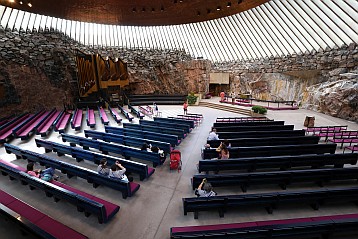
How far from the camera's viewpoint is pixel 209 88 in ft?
81.0

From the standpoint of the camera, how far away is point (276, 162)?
515 cm

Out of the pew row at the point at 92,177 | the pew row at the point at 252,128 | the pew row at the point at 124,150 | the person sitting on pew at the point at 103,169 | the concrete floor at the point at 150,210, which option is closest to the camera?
the concrete floor at the point at 150,210

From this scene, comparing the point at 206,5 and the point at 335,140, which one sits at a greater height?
the point at 206,5

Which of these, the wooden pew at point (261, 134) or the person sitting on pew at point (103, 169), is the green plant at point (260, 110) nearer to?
the wooden pew at point (261, 134)

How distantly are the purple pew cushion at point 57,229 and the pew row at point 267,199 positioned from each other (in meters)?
2.03

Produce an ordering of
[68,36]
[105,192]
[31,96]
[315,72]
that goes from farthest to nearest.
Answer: [68,36] < [315,72] < [31,96] < [105,192]

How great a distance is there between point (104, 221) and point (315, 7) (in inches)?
691

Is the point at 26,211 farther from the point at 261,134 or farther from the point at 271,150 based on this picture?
the point at 261,134

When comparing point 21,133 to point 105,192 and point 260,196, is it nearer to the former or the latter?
point 105,192

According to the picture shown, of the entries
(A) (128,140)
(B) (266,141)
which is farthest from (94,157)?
(B) (266,141)

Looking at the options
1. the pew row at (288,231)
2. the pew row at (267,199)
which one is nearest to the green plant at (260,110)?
the pew row at (267,199)

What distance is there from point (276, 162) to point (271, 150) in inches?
32.7

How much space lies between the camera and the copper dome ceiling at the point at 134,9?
12.5 metres

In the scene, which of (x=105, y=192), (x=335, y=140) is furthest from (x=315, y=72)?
(x=105, y=192)
